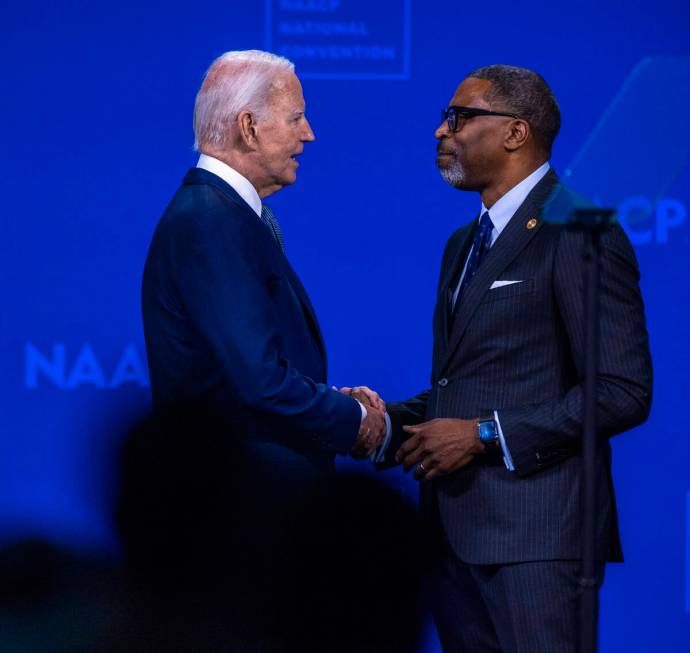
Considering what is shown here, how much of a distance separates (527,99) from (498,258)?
15.2 inches

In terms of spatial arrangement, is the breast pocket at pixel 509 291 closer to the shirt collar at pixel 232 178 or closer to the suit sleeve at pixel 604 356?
the suit sleeve at pixel 604 356

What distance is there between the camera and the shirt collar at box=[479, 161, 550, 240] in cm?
239

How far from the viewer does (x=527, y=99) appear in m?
2.45

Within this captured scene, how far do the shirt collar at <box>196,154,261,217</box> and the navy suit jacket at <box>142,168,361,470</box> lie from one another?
22 millimetres

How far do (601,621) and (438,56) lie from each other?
185cm

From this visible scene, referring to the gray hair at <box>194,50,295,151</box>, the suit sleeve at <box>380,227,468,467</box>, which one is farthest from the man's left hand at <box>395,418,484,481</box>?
the gray hair at <box>194,50,295,151</box>

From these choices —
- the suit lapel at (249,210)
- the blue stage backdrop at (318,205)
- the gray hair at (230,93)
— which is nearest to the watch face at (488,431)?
the suit lapel at (249,210)

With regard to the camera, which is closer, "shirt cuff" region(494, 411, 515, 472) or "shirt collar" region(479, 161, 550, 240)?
"shirt cuff" region(494, 411, 515, 472)

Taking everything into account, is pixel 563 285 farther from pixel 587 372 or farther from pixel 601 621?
pixel 601 621

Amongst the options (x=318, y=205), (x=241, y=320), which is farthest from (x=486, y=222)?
(x=318, y=205)

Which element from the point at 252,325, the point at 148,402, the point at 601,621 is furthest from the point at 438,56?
the point at 601,621

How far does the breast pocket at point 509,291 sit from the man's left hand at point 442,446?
0.82ft

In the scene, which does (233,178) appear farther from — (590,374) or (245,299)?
(590,374)

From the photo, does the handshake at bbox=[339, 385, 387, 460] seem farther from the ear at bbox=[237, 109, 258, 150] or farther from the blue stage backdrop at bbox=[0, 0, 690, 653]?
the blue stage backdrop at bbox=[0, 0, 690, 653]
